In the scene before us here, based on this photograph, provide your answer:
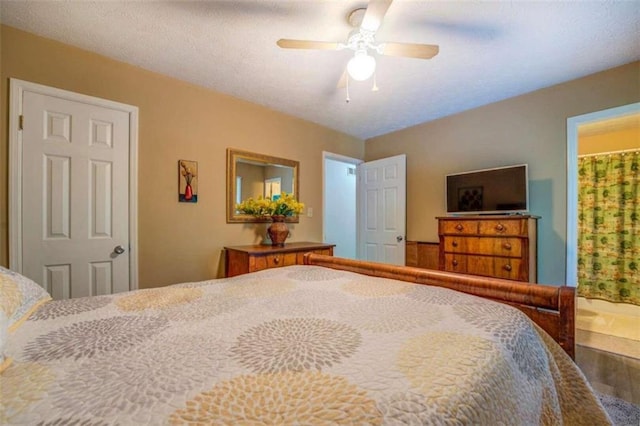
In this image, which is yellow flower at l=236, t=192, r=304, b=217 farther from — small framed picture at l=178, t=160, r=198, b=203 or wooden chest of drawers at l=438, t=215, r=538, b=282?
wooden chest of drawers at l=438, t=215, r=538, b=282

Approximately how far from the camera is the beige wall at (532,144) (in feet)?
8.16

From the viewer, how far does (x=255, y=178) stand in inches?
125

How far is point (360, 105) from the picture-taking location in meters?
3.11

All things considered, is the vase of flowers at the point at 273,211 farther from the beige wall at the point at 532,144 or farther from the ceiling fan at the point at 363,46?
the beige wall at the point at 532,144

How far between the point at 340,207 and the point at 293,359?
4571 millimetres

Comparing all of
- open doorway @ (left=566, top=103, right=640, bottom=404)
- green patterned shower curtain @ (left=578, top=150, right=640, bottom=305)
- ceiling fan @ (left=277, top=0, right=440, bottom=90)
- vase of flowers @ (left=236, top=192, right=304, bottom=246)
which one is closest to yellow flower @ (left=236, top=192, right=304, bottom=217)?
vase of flowers @ (left=236, top=192, right=304, bottom=246)

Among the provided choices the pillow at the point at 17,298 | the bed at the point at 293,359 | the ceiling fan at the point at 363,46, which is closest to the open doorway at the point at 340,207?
the ceiling fan at the point at 363,46

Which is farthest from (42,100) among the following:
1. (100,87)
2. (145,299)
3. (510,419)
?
(510,419)

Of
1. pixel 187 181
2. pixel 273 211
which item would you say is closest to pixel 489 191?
pixel 273 211

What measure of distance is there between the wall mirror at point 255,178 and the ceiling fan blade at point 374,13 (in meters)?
1.91

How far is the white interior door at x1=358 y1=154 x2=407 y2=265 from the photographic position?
3752 millimetres

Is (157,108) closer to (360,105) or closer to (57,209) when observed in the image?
(57,209)

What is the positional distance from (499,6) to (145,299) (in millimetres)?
2505

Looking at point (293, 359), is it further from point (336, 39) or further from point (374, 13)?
point (336, 39)
